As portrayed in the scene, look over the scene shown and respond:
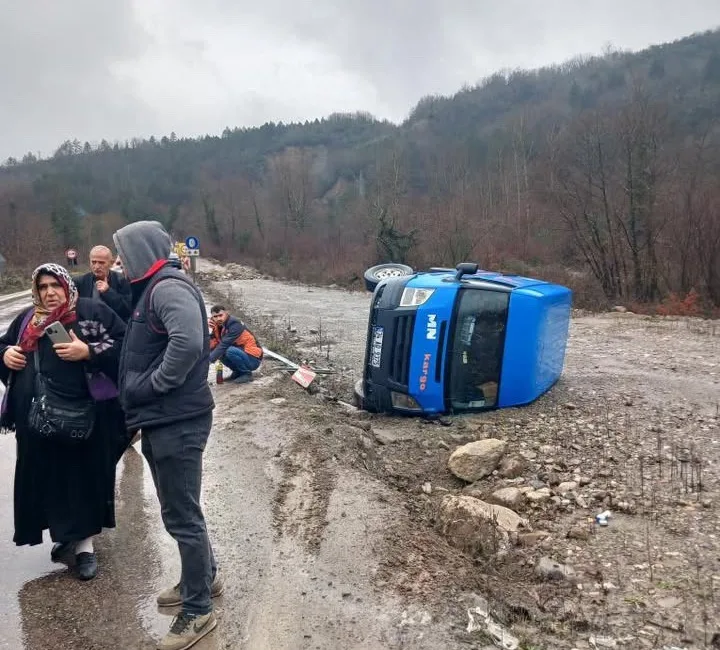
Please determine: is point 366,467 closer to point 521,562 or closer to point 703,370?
point 521,562

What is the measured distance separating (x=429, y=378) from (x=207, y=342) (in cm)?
433

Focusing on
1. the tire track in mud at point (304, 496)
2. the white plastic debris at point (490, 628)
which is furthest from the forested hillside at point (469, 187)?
the white plastic debris at point (490, 628)

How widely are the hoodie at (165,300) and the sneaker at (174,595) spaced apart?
1273 mm

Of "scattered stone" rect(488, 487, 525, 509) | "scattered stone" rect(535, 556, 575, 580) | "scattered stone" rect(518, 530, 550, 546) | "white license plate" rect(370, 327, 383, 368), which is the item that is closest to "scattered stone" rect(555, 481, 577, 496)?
"scattered stone" rect(488, 487, 525, 509)

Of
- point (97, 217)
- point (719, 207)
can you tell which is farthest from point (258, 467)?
point (97, 217)

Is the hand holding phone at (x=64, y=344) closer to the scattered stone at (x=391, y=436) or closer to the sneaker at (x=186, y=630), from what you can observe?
the sneaker at (x=186, y=630)

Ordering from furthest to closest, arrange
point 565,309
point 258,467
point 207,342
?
point 565,309 < point 258,467 < point 207,342

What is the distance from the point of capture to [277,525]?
178 inches

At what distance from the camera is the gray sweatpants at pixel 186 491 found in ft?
10.0

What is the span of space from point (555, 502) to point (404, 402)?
2.65 m

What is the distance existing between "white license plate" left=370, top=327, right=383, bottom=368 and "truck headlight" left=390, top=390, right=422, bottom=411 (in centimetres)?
39

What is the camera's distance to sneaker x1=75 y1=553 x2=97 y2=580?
12.5 feet

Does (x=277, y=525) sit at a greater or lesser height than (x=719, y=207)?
lesser

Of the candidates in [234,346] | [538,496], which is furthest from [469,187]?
[538,496]
